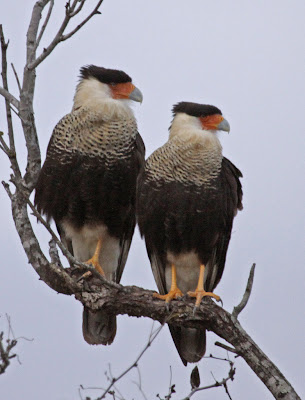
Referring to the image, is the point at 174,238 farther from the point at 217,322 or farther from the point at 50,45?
the point at 50,45

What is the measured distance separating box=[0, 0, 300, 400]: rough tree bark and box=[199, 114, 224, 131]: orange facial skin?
126cm

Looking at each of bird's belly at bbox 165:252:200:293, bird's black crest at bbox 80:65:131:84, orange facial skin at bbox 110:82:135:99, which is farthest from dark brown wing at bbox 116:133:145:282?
bird's belly at bbox 165:252:200:293

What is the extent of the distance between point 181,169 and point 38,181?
3.67ft

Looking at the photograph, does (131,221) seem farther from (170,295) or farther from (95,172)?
(170,295)

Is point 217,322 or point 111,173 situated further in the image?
point 111,173

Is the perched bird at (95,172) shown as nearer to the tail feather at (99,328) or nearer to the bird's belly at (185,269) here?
the tail feather at (99,328)

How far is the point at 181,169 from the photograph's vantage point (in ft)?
20.5

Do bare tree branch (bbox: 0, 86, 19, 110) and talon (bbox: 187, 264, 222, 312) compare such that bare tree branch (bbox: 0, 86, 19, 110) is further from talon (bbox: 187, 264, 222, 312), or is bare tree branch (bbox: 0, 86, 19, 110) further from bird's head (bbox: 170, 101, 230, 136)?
talon (bbox: 187, 264, 222, 312)

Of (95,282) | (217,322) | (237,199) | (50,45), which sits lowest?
(217,322)

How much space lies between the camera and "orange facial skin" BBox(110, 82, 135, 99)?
6824mm

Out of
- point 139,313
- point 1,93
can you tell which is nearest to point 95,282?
point 139,313

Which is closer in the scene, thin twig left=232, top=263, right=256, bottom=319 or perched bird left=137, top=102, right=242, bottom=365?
thin twig left=232, top=263, right=256, bottom=319

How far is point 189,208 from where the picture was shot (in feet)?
20.0

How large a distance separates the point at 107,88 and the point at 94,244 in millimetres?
1251
